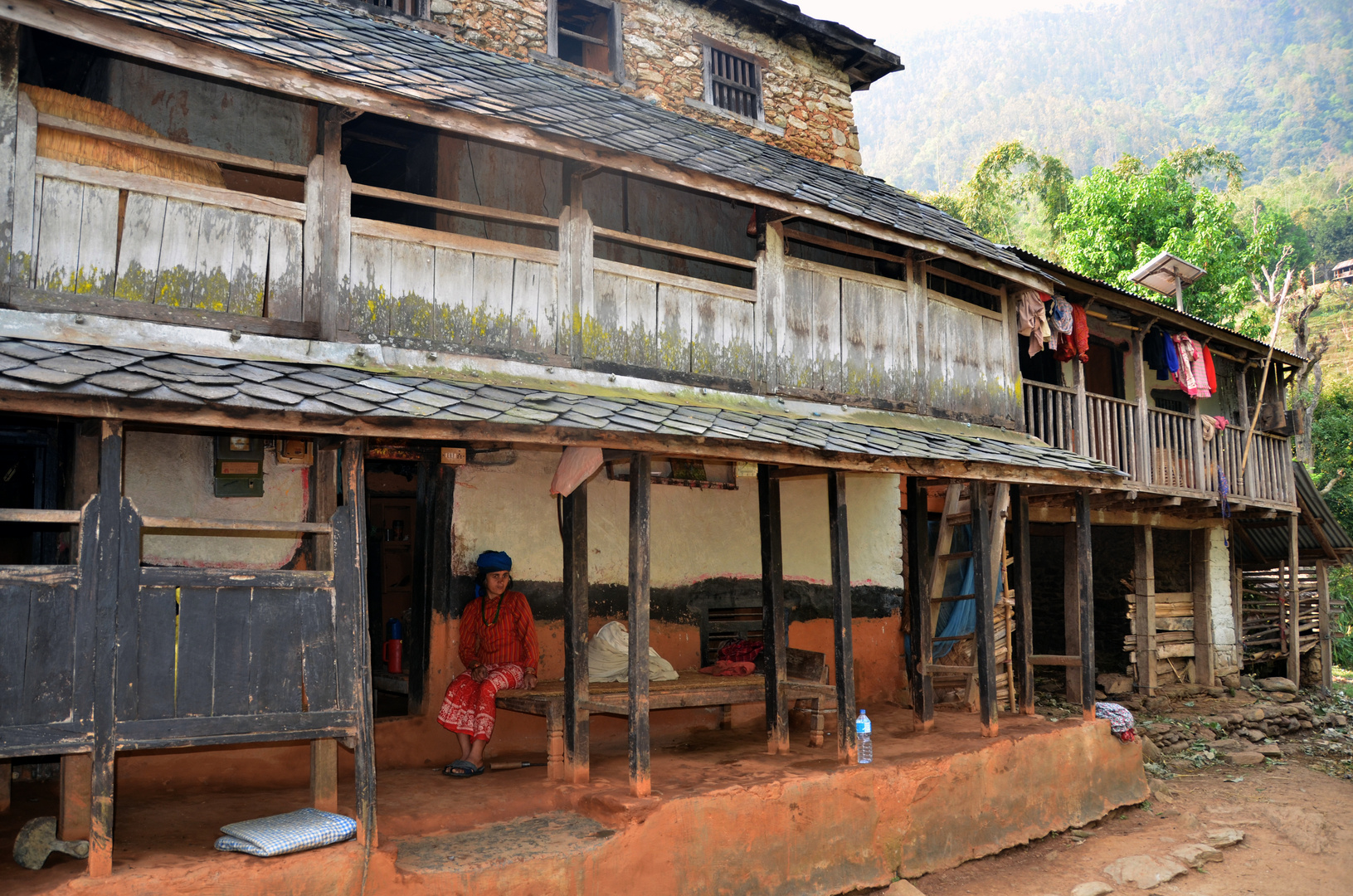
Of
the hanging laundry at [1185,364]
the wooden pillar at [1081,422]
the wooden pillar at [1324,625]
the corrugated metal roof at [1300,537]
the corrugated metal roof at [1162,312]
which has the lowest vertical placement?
the wooden pillar at [1324,625]

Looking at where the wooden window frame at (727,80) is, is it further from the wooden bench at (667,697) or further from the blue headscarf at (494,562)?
the wooden bench at (667,697)

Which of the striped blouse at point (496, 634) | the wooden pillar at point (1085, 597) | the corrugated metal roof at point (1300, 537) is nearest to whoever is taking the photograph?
the striped blouse at point (496, 634)

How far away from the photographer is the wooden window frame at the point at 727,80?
12.4 m

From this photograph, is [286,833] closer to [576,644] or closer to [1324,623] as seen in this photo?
[576,644]

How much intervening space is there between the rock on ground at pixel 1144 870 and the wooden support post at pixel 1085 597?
1684 mm

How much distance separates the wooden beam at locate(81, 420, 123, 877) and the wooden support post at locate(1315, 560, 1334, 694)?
19.1 m

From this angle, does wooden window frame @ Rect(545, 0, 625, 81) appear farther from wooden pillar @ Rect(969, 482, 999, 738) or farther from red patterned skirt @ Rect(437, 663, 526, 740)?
red patterned skirt @ Rect(437, 663, 526, 740)

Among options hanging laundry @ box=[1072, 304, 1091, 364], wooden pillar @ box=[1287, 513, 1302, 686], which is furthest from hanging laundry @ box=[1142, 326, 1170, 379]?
wooden pillar @ box=[1287, 513, 1302, 686]

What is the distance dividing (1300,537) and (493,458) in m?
16.3

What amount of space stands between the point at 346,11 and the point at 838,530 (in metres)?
6.16

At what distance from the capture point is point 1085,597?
10.1 metres

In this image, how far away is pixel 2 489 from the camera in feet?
22.8

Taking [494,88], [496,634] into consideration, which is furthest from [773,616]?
[494,88]

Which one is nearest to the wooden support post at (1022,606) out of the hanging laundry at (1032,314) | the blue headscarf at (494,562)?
the hanging laundry at (1032,314)
